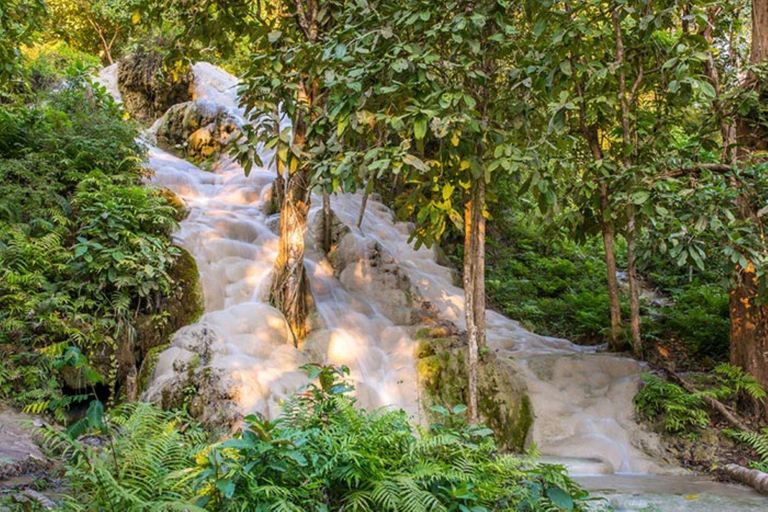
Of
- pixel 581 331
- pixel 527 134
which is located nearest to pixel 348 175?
pixel 527 134

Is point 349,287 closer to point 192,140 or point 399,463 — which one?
point 399,463

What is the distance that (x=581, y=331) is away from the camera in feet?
32.1

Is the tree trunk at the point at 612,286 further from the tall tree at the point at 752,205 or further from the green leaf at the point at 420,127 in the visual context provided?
the green leaf at the point at 420,127

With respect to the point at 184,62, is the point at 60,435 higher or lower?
lower

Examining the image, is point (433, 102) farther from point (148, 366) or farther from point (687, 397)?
point (687, 397)

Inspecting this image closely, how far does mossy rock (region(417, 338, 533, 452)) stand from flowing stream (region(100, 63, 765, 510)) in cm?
17

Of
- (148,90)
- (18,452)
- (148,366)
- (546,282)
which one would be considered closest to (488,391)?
(148,366)

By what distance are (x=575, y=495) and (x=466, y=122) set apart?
10.6 feet

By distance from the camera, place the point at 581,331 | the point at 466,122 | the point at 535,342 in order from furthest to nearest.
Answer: the point at 581,331 < the point at 535,342 < the point at 466,122

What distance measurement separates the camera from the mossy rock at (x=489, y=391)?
641cm

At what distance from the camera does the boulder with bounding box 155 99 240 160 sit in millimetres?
13391

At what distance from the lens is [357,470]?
2402 mm

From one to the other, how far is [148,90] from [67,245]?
11238 millimetres

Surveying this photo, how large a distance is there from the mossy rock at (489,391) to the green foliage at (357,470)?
3492mm
